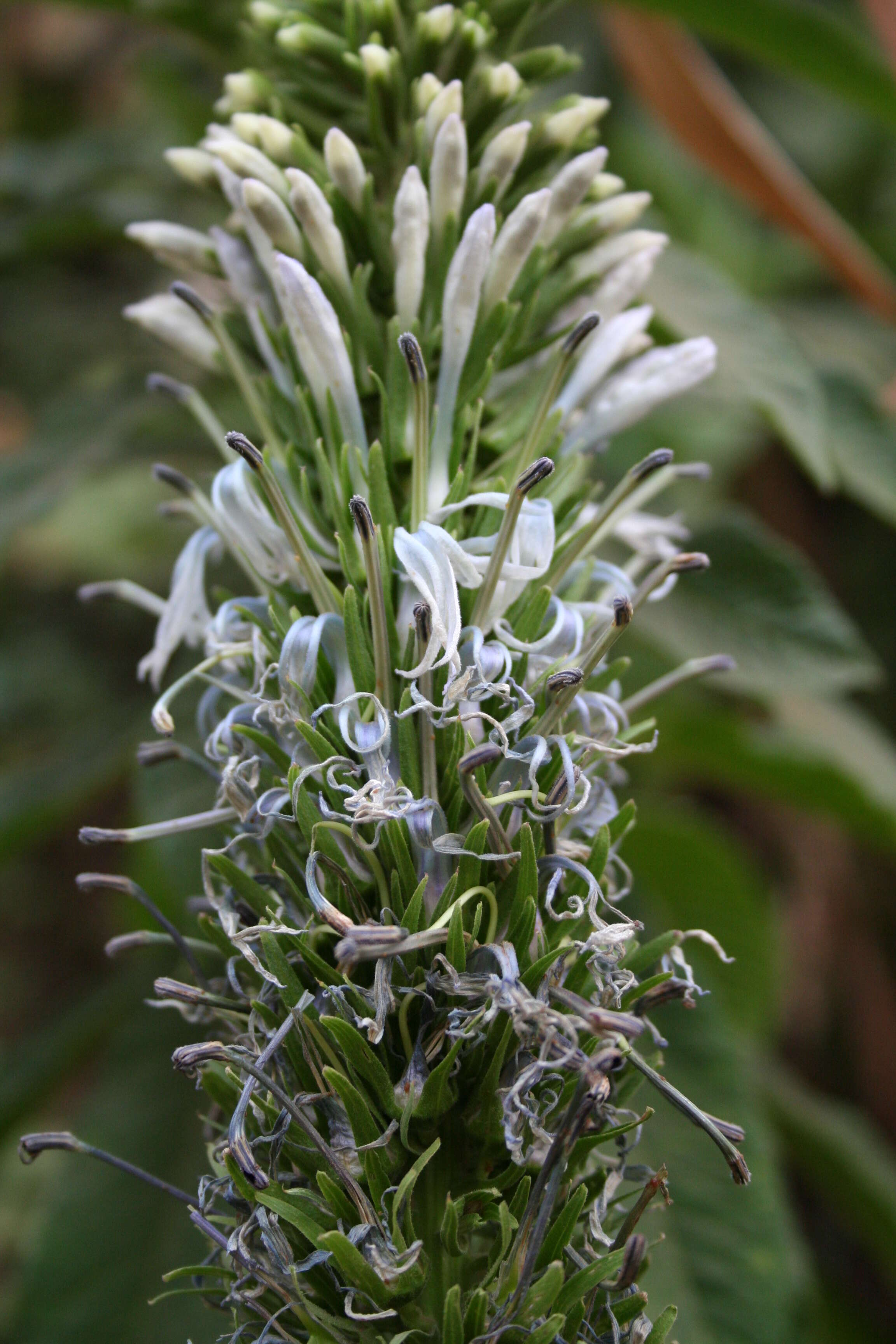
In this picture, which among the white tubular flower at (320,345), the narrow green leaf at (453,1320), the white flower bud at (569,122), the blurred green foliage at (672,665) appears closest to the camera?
the narrow green leaf at (453,1320)

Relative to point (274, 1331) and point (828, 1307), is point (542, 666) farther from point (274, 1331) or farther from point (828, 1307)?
point (828, 1307)

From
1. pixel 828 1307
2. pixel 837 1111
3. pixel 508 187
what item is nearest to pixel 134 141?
pixel 508 187

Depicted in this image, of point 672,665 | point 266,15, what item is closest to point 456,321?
point 266,15

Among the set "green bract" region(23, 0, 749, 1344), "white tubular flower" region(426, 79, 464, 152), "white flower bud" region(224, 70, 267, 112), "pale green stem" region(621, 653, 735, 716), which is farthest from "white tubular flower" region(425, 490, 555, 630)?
"white flower bud" region(224, 70, 267, 112)

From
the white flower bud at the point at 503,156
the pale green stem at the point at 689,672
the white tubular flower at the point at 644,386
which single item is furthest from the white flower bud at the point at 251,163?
the pale green stem at the point at 689,672

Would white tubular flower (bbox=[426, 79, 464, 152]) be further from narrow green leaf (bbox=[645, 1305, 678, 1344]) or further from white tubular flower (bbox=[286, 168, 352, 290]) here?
narrow green leaf (bbox=[645, 1305, 678, 1344])

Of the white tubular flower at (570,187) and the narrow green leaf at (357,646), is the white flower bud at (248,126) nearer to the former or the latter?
the white tubular flower at (570,187)
